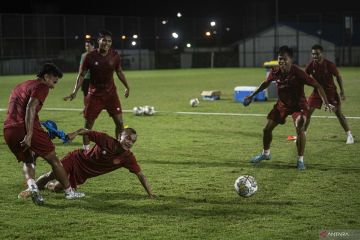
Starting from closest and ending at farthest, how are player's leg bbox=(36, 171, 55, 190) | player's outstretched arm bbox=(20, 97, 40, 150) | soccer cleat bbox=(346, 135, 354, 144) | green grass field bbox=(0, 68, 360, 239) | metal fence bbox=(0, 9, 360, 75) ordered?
green grass field bbox=(0, 68, 360, 239), player's outstretched arm bbox=(20, 97, 40, 150), player's leg bbox=(36, 171, 55, 190), soccer cleat bbox=(346, 135, 354, 144), metal fence bbox=(0, 9, 360, 75)

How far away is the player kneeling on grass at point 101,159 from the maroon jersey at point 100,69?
9.61 feet

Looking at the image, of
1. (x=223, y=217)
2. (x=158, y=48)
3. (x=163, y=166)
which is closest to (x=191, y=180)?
(x=163, y=166)

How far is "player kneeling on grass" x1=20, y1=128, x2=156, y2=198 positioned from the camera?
7445mm

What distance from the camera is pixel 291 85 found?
9594 mm

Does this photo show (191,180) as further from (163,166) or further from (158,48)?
(158,48)

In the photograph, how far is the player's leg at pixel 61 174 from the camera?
23.8ft

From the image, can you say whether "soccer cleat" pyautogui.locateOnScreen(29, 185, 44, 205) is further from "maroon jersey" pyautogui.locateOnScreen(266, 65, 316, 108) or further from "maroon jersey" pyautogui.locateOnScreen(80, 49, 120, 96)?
"maroon jersey" pyautogui.locateOnScreen(266, 65, 316, 108)

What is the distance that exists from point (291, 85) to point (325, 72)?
275 centimetres

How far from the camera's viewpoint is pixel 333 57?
51.9m

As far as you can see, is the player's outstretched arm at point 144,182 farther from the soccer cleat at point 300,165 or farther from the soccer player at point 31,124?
the soccer cleat at point 300,165

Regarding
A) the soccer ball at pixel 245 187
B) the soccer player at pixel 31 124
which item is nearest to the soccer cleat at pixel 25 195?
the soccer player at pixel 31 124

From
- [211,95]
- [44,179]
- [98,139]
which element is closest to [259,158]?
[98,139]

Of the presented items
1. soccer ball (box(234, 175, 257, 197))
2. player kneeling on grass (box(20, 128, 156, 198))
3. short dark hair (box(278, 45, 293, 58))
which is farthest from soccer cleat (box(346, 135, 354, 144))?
player kneeling on grass (box(20, 128, 156, 198))

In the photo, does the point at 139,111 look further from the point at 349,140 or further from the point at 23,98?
the point at 23,98
